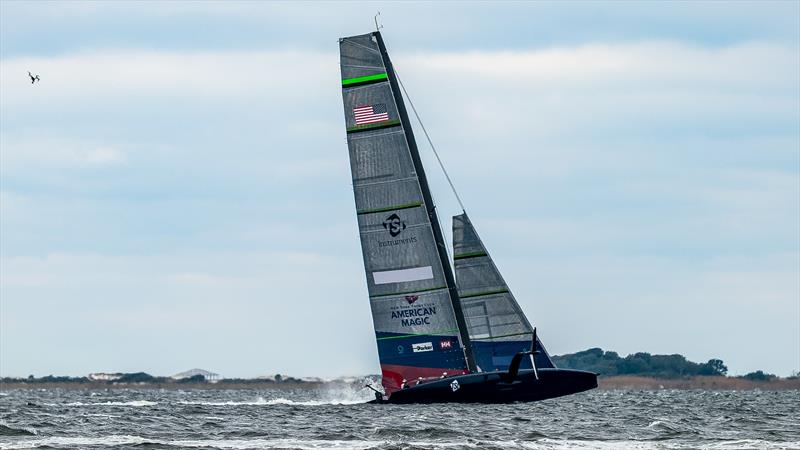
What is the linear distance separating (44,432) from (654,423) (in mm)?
19718

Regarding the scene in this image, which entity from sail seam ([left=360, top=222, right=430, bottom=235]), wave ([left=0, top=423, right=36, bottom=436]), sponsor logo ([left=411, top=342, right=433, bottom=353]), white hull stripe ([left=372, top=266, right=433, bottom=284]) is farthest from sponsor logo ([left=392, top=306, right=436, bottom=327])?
wave ([left=0, top=423, right=36, bottom=436])

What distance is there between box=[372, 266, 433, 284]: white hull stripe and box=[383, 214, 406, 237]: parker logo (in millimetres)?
1473

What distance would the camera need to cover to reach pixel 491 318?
185 feet

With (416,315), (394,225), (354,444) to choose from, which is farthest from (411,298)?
(354,444)

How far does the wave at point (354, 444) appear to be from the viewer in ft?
121

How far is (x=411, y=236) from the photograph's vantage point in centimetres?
5456

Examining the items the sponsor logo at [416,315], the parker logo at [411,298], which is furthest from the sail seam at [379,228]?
the sponsor logo at [416,315]

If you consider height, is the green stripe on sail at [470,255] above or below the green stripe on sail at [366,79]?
below

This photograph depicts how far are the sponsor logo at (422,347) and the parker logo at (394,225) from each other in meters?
4.30

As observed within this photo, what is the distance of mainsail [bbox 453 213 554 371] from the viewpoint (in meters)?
56.1

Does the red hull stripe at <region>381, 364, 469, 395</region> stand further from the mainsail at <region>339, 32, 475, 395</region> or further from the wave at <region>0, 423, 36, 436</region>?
the wave at <region>0, 423, 36, 436</region>

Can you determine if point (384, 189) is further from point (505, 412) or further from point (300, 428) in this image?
point (300, 428)

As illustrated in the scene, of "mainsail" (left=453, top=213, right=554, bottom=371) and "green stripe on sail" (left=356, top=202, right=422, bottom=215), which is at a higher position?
"green stripe on sail" (left=356, top=202, right=422, bottom=215)

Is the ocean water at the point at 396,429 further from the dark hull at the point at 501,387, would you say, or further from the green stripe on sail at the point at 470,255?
the green stripe on sail at the point at 470,255
